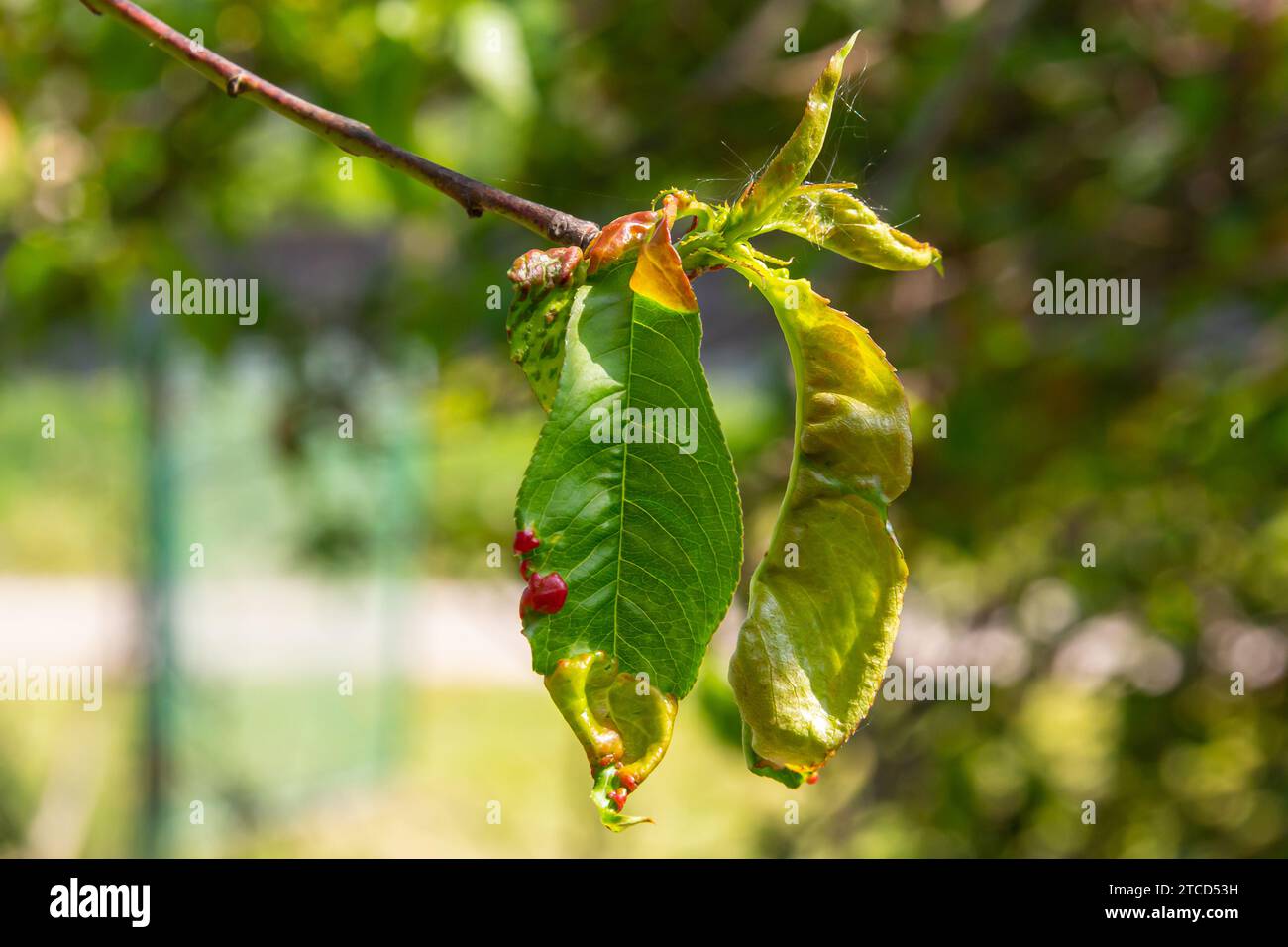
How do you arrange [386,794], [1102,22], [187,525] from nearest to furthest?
[1102,22]
[187,525]
[386,794]

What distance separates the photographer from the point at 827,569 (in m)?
0.53

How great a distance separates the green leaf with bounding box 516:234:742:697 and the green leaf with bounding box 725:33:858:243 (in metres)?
0.04

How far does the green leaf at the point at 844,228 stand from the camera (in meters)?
0.53

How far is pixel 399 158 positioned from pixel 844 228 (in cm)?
19

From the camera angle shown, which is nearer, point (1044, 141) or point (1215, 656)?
point (1044, 141)

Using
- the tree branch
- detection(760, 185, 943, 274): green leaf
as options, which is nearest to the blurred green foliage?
the tree branch

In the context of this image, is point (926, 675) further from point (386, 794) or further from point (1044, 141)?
point (386, 794)

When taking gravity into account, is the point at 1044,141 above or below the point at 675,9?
below

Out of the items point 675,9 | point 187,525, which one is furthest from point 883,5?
point 187,525

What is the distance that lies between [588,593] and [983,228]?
189cm

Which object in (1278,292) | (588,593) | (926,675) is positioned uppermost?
(1278,292)

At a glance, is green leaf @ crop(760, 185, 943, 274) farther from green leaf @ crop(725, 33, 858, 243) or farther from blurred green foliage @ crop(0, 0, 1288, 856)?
blurred green foliage @ crop(0, 0, 1288, 856)

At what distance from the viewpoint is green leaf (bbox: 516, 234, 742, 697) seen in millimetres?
506

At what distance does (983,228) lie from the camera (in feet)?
7.34
